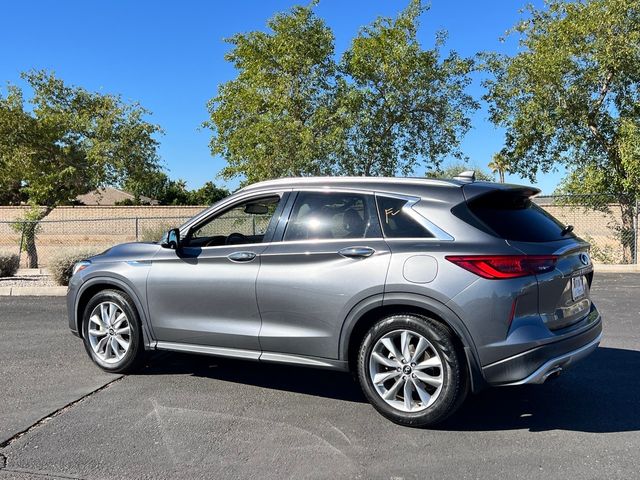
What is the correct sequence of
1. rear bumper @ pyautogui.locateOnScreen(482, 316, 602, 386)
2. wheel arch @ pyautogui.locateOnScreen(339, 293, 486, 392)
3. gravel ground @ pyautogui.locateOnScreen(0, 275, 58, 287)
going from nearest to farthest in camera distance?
rear bumper @ pyautogui.locateOnScreen(482, 316, 602, 386), wheel arch @ pyautogui.locateOnScreen(339, 293, 486, 392), gravel ground @ pyautogui.locateOnScreen(0, 275, 58, 287)

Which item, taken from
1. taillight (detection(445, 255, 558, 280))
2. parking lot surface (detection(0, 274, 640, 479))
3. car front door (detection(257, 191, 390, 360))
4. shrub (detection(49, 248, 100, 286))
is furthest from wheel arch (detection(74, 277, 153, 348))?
shrub (detection(49, 248, 100, 286))

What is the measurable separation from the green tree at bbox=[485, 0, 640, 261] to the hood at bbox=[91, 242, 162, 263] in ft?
39.2

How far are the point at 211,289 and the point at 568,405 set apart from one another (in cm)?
303

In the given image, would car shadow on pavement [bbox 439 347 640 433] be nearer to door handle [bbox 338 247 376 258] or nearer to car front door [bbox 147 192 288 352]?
door handle [bbox 338 247 376 258]

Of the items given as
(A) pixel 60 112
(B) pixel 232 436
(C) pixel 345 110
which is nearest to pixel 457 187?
(B) pixel 232 436

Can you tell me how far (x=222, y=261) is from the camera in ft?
15.2

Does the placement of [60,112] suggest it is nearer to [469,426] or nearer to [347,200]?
[347,200]

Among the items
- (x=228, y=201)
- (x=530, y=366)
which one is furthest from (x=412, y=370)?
(x=228, y=201)

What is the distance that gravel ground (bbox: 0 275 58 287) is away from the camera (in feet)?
38.1

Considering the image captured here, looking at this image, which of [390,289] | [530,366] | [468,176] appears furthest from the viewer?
[468,176]

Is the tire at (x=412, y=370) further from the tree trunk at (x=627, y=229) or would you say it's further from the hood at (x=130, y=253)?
the tree trunk at (x=627, y=229)

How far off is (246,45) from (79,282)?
11699 millimetres

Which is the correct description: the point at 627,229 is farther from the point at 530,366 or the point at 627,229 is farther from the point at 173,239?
the point at 173,239

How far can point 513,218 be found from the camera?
4.02m
